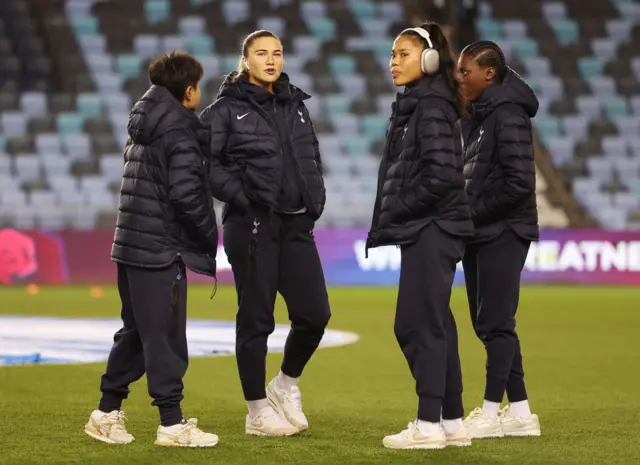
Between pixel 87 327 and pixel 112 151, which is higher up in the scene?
pixel 112 151

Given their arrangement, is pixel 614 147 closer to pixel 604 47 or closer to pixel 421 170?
pixel 604 47

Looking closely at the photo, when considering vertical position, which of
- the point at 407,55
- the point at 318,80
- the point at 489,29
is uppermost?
the point at 489,29

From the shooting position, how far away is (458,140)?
648 centimetres

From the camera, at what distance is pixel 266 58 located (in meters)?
6.85

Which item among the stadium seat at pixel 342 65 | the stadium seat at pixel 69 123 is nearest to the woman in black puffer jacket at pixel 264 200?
the stadium seat at pixel 69 123

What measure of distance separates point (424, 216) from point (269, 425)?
1.40 metres

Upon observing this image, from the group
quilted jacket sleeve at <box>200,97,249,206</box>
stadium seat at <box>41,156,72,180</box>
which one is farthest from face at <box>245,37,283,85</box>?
stadium seat at <box>41,156,72,180</box>

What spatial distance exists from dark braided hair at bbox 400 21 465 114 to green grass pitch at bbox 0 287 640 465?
5.75ft

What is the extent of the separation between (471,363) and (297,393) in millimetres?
3635

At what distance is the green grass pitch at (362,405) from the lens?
246 inches

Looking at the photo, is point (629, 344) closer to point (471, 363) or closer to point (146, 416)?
point (471, 363)

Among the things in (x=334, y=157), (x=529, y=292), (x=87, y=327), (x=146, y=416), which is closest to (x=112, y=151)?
(x=334, y=157)

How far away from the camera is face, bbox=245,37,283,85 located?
269 inches

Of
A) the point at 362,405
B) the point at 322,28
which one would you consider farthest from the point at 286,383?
the point at 322,28
